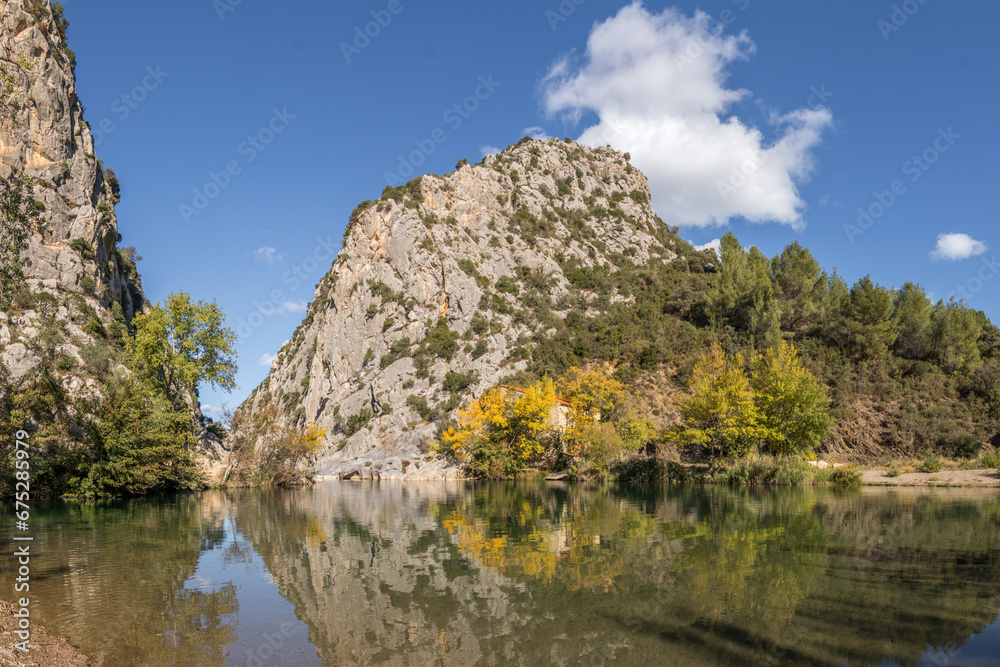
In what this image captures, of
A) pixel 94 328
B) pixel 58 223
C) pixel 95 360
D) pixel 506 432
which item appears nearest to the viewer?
pixel 95 360

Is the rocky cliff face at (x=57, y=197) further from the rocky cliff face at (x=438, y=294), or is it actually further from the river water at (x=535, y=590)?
the river water at (x=535, y=590)

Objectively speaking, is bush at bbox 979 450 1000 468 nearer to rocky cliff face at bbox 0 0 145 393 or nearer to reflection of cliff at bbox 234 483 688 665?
reflection of cliff at bbox 234 483 688 665

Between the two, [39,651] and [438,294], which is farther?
[438,294]

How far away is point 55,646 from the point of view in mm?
7102

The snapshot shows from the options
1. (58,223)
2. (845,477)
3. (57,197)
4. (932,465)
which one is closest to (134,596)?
(845,477)

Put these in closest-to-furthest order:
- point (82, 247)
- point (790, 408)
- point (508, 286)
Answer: point (790, 408) → point (82, 247) → point (508, 286)

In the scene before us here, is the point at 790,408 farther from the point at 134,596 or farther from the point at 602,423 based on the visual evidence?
A: the point at 134,596

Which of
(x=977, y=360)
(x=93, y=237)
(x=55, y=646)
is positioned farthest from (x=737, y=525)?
(x=93, y=237)

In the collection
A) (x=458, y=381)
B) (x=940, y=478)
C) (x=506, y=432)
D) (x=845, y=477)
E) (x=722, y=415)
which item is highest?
(x=458, y=381)

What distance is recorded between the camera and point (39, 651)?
6.84 metres

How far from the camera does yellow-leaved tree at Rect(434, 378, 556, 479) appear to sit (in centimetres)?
4738

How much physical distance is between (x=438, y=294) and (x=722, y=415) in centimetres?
4750

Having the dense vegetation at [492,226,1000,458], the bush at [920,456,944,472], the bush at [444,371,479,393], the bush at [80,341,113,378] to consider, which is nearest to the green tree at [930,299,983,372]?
the dense vegetation at [492,226,1000,458]

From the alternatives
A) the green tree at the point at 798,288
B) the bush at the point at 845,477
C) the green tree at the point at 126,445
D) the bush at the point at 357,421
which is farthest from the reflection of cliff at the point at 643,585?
the bush at the point at 357,421
